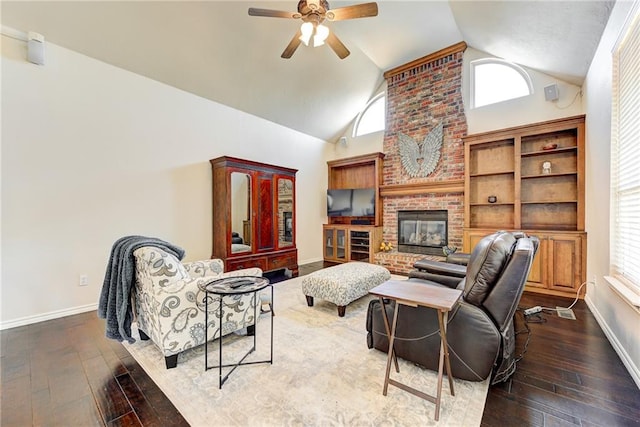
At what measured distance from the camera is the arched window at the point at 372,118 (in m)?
5.70

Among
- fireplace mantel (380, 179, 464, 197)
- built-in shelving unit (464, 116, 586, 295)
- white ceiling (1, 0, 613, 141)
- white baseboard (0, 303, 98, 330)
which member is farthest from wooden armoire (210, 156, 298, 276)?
built-in shelving unit (464, 116, 586, 295)

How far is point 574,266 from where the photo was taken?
3381mm

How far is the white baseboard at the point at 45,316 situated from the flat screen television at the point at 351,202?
4.30 m

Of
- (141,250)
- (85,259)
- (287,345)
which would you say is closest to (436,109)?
(287,345)

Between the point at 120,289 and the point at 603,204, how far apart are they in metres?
4.61

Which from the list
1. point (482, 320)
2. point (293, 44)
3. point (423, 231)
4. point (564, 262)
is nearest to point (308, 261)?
point (423, 231)

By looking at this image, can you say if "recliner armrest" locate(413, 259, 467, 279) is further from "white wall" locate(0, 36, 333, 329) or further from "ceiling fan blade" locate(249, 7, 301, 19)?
"white wall" locate(0, 36, 333, 329)

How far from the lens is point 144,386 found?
5.61 ft

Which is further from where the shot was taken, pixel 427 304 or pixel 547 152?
pixel 547 152

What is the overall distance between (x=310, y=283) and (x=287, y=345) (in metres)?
0.89

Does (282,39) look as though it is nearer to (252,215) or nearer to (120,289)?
(252,215)

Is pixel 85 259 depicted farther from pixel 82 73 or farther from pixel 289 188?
pixel 289 188

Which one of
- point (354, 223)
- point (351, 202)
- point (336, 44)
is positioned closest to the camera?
point (336, 44)

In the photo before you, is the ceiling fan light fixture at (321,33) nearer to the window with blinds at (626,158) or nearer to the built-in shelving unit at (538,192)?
the window with blinds at (626,158)
